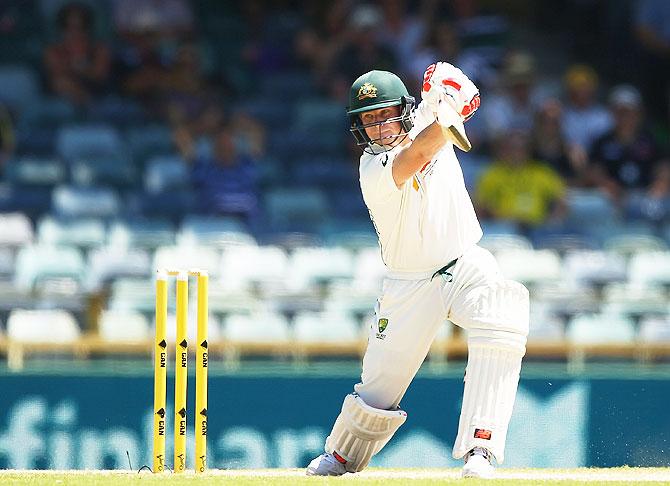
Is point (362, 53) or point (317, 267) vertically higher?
point (362, 53)

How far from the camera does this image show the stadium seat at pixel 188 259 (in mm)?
10195

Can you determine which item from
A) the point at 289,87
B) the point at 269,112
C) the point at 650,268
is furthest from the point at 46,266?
the point at 650,268

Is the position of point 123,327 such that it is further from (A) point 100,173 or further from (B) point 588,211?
(B) point 588,211

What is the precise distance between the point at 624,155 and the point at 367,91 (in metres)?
6.03

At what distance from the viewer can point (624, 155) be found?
1173 centimetres

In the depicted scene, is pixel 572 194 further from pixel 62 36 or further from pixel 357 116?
pixel 357 116

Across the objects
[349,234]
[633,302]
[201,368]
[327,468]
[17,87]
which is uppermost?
[17,87]

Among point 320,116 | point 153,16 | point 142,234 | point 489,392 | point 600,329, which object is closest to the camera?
point 489,392

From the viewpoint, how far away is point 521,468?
7305mm

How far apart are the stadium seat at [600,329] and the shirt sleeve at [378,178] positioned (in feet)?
12.9

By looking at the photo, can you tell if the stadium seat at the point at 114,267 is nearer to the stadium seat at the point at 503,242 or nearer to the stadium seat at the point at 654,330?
the stadium seat at the point at 503,242

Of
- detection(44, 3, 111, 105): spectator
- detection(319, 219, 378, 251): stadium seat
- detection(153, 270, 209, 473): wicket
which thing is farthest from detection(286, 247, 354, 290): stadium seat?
detection(153, 270, 209, 473): wicket

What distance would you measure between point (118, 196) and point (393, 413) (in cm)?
543

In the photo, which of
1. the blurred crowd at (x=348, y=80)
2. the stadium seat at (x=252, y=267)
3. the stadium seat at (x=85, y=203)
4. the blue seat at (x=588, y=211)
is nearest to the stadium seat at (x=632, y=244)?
the blue seat at (x=588, y=211)
